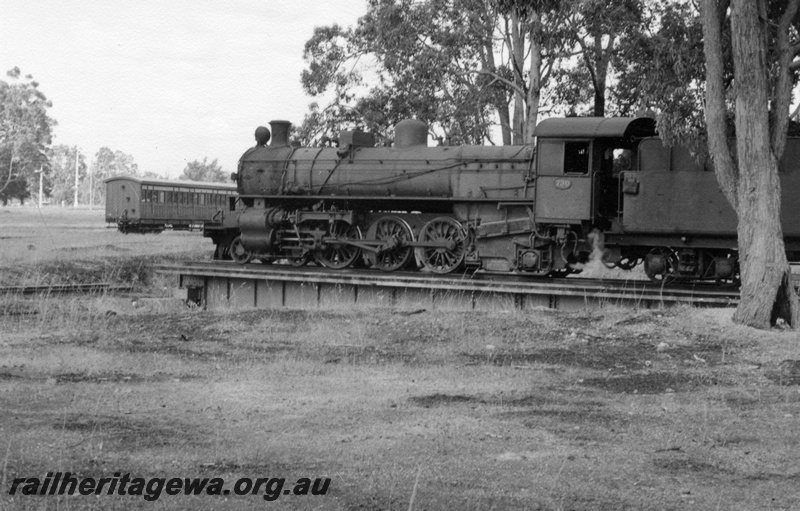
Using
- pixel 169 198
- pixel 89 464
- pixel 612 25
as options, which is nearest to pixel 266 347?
pixel 89 464

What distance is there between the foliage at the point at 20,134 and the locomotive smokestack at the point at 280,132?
65695 millimetres

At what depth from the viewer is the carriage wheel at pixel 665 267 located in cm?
1750

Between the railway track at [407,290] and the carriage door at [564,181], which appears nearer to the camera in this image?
the railway track at [407,290]

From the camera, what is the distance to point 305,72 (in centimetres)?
3334

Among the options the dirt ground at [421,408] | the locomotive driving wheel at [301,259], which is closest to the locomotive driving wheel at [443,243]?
the locomotive driving wheel at [301,259]

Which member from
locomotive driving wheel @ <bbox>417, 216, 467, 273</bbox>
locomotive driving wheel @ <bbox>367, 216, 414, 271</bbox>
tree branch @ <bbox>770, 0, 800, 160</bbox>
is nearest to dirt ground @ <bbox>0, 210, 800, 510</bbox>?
tree branch @ <bbox>770, 0, 800, 160</bbox>

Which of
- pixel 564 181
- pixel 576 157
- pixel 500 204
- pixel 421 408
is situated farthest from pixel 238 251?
pixel 421 408

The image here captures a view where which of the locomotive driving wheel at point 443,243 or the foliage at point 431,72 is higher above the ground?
the foliage at point 431,72

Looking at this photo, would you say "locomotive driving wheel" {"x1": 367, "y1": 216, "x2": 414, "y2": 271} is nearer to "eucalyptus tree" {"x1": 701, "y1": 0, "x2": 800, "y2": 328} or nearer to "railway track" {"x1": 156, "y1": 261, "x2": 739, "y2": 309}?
"railway track" {"x1": 156, "y1": 261, "x2": 739, "y2": 309}

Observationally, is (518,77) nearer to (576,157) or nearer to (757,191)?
(576,157)

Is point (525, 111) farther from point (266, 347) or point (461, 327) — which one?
point (266, 347)

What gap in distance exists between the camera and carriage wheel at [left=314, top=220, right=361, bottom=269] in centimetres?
2078

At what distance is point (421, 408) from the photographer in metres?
8.88

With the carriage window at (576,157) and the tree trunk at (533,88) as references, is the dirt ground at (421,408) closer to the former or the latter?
the carriage window at (576,157)
